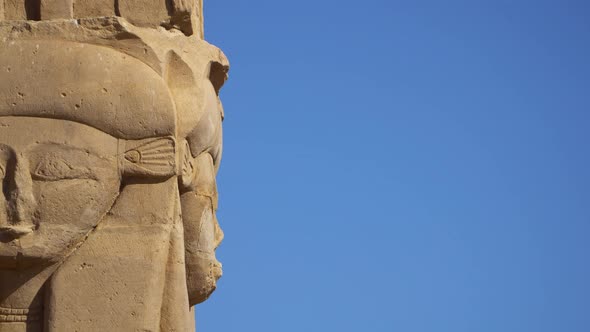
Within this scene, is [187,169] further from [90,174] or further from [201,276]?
[201,276]

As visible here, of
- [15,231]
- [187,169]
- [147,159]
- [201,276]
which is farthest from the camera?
[201,276]

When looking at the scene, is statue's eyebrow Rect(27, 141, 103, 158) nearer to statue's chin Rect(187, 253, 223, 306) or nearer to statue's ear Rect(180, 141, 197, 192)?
statue's ear Rect(180, 141, 197, 192)

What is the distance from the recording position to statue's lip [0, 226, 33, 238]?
929 centimetres

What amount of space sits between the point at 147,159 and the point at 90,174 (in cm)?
44

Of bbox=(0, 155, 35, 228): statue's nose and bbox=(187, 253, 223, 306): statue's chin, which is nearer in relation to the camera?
bbox=(0, 155, 35, 228): statue's nose

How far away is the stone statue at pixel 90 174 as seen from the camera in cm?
938

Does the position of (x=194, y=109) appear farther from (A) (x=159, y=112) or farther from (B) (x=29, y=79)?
(B) (x=29, y=79)

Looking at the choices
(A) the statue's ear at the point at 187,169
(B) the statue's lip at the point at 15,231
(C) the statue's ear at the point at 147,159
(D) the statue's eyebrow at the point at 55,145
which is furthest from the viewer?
(A) the statue's ear at the point at 187,169

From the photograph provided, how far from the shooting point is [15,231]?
9289 millimetres

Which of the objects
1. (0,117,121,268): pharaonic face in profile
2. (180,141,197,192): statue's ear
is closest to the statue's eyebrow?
(0,117,121,268): pharaonic face in profile

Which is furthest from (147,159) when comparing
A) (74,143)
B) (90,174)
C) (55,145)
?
(55,145)

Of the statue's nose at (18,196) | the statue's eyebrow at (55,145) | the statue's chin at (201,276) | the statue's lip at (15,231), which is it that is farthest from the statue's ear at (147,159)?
the statue's chin at (201,276)

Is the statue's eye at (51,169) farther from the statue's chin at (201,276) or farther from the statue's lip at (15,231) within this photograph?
the statue's chin at (201,276)

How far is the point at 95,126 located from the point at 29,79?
0.61 meters
